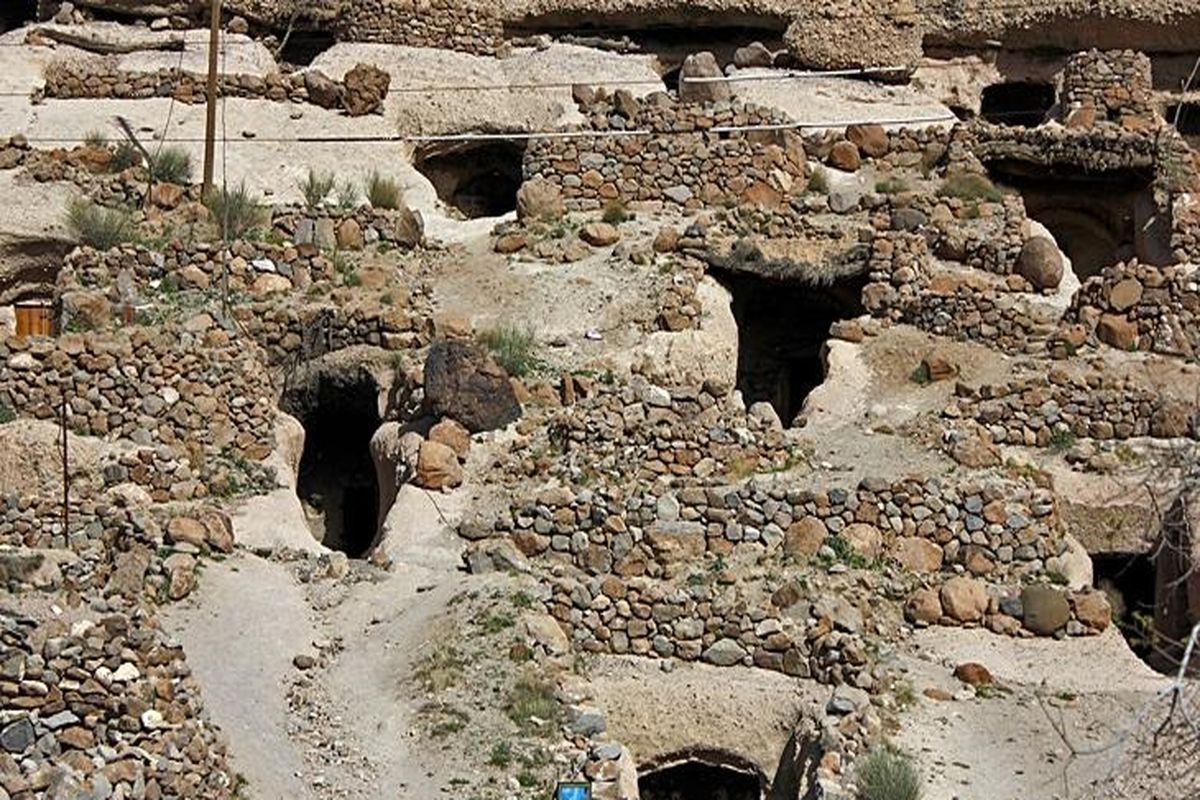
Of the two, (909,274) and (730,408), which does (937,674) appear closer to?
(730,408)

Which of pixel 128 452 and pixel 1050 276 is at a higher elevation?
pixel 1050 276

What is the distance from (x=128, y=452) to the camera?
17625 mm

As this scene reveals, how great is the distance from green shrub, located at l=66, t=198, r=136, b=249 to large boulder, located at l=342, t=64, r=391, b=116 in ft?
14.3

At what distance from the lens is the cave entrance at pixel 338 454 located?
19.6 metres

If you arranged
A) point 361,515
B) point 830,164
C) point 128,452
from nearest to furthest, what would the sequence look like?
point 128,452, point 361,515, point 830,164

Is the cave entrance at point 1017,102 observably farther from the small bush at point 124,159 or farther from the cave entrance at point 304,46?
the small bush at point 124,159

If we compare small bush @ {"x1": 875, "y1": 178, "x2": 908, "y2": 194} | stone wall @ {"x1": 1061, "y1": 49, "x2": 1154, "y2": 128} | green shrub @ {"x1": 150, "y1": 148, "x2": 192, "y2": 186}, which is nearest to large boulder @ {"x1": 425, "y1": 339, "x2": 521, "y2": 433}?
green shrub @ {"x1": 150, "y1": 148, "x2": 192, "y2": 186}

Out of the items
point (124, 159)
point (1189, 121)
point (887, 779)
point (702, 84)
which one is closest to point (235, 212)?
point (124, 159)

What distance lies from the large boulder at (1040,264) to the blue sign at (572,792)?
11.4 meters

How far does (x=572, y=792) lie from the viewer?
12.3 meters

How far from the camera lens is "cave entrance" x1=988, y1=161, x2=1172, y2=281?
24547 mm

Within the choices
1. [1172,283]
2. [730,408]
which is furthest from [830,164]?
[730,408]

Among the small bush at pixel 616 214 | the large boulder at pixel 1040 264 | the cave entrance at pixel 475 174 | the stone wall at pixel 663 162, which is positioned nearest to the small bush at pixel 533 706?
the small bush at pixel 616 214

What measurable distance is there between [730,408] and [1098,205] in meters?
8.77
